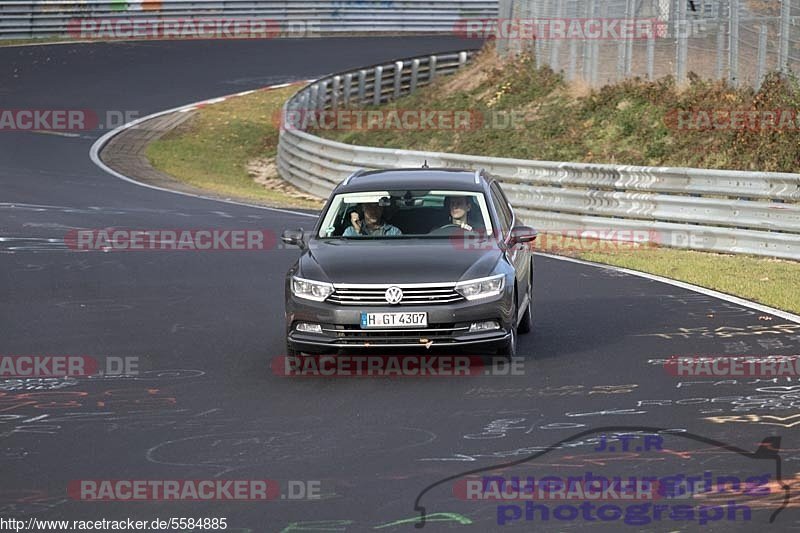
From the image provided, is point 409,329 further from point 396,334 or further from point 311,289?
point 311,289

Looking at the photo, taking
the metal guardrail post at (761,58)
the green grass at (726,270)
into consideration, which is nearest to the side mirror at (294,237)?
the green grass at (726,270)

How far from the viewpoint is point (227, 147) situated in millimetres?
38719

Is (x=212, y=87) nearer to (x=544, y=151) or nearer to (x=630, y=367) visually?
(x=544, y=151)

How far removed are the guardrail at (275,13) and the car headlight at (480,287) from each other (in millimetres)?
45000

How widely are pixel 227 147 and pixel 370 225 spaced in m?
26.4

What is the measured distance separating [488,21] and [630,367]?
50059mm

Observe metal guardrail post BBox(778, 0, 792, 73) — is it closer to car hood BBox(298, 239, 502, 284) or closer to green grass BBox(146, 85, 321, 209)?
green grass BBox(146, 85, 321, 209)

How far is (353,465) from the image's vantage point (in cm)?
859

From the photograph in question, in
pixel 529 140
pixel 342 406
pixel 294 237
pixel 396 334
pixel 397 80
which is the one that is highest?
pixel 294 237

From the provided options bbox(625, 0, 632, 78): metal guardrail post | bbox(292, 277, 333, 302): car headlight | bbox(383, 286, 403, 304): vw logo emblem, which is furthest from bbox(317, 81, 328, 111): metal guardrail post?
bbox(383, 286, 403, 304): vw logo emblem

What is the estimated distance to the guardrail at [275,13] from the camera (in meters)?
54.4

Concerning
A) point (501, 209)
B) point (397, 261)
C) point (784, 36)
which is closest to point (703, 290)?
point (501, 209)

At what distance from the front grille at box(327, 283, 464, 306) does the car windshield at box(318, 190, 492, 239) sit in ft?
3.81

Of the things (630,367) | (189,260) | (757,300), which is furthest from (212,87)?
(630,367)
